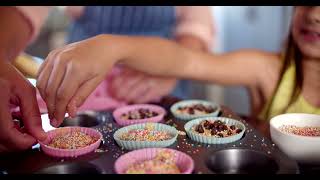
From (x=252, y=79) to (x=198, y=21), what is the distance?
1.36 feet

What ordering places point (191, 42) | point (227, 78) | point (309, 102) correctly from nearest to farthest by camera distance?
point (309, 102) < point (227, 78) < point (191, 42)

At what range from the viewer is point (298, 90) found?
0.95 metres

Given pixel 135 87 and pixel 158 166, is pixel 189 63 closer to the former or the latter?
pixel 135 87

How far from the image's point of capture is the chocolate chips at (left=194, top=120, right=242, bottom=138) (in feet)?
2.44

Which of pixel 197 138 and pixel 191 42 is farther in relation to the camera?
pixel 191 42

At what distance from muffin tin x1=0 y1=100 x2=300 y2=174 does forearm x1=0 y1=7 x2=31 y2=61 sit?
162 mm

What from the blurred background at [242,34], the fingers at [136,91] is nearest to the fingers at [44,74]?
the fingers at [136,91]

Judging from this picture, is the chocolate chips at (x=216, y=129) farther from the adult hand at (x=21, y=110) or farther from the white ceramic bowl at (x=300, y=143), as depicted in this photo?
the adult hand at (x=21, y=110)

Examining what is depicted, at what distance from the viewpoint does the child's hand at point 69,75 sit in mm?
703

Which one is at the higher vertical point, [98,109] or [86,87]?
[86,87]

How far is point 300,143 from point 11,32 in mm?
469

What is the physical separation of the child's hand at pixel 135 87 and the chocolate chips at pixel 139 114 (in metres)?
0.08

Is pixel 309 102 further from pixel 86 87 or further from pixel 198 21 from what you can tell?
pixel 198 21

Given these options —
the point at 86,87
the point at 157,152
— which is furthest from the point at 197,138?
the point at 86,87
